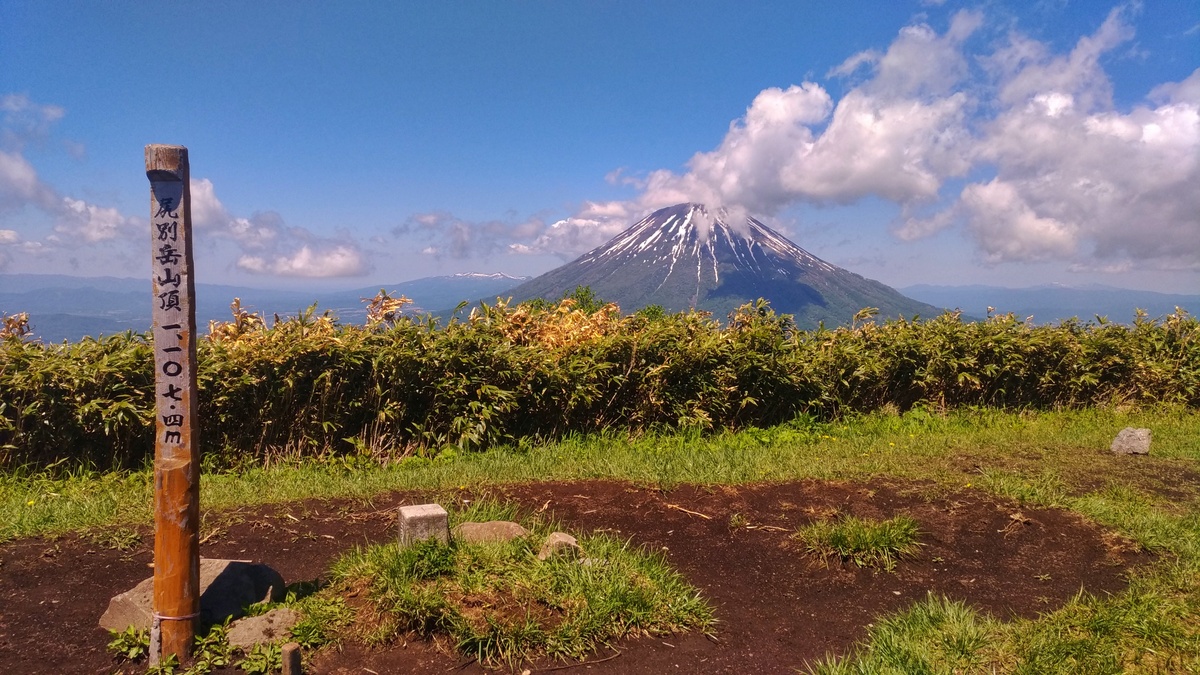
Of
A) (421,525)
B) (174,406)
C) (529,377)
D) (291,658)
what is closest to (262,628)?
(291,658)

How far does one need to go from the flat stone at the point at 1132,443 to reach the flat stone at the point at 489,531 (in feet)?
21.2

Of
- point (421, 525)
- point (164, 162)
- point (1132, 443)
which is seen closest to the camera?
point (164, 162)

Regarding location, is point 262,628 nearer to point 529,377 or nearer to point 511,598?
point 511,598

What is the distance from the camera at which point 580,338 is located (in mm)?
7820

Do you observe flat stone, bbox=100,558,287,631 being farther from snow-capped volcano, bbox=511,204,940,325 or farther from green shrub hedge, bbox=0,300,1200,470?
snow-capped volcano, bbox=511,204,940,325

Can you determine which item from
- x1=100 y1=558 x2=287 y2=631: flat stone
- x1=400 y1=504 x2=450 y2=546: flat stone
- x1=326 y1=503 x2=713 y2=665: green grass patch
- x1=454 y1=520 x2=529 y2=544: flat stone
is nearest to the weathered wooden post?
x1=100 y1=558 x2=287 y2=631: flat stone

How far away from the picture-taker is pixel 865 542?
4344 millimetres

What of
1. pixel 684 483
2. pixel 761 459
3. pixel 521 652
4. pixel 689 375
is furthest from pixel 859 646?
pixel 689 375

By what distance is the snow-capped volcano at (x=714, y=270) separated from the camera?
130000mm

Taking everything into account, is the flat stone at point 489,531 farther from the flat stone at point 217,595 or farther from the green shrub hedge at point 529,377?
the green shrub hedge at point 529,377

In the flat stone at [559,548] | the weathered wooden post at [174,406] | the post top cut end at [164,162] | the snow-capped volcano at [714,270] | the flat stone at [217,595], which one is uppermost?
the snow-capped volcano at [714,270]

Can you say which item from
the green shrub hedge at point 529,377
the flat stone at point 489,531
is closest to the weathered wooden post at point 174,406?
the flat stone at point 489,531

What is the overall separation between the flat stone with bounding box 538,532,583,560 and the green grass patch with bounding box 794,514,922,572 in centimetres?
148

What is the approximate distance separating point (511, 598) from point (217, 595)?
1302 millimetres
